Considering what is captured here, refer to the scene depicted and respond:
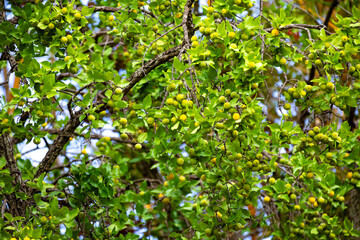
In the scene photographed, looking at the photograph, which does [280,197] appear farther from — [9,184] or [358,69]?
[9,184]

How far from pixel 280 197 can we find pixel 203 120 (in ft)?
2.68

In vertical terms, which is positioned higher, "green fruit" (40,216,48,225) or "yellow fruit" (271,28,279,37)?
"yellow fruit" (271,28,279,37)

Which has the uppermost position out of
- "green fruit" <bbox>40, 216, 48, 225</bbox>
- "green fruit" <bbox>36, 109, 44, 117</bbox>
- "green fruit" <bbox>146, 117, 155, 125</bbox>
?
"green fruit" <bbox>36, 109, 44, 117</bbox>

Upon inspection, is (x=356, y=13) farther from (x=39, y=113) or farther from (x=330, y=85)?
(x=39, y=113)

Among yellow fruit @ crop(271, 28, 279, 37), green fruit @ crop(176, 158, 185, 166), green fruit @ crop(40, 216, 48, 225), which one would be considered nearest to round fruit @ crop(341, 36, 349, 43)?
yellow fruit @ crop(271, 28, 279, 37)

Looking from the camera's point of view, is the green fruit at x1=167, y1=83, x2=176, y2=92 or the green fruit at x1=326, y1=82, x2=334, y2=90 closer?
the green fruit at x1=167, y1=83, x2=176, y2=92

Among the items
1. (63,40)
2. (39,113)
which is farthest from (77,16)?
(39,113)

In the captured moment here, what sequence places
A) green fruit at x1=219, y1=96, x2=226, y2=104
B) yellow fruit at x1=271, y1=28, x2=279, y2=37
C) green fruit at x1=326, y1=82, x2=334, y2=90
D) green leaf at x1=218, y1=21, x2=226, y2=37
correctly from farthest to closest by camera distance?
green fruit at x1=326, y1=82, x2=334, y2=90 < yellow fruit at x1=271, y1=28, x2=279, y2=37 < green leaf at x1=218, y1=21, x2=226, y2=37 < green fruit at x1=219, y1=96, x2=226, y2=104

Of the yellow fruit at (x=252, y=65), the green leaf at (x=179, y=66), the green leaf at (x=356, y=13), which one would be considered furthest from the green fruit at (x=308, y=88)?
the green leaf at (x=179, y=66)

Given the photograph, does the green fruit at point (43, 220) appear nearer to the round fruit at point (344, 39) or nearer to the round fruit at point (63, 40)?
the round fruit at point (63, 40)

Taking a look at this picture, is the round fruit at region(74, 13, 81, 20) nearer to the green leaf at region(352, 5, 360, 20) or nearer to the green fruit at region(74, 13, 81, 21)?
the green fruit at region(74, 13, 81, 21)

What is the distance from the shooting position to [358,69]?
7.00 ft

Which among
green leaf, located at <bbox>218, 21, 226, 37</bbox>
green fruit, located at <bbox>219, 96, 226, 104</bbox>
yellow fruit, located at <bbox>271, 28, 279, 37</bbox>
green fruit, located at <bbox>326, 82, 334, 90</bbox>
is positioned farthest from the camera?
green fruit, located at <bbox>326, 82, 334, 90</bbox>

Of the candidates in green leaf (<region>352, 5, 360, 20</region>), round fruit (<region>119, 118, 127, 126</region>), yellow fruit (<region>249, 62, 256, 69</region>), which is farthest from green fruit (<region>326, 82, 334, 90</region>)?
round fruit (<region>119, 118, 127, 126</region>)
